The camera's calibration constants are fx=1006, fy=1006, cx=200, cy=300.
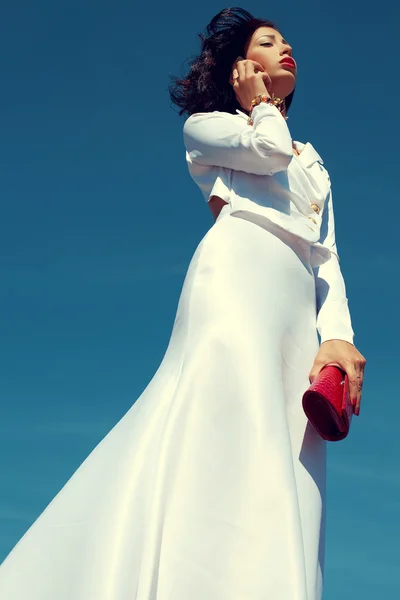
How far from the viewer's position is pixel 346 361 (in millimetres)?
4965

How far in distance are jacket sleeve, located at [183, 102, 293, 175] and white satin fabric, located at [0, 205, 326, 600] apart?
0.49 m

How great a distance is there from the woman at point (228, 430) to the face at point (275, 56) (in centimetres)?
22

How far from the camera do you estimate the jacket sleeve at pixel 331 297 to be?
205 inches

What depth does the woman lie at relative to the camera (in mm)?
4234

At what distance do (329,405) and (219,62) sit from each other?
2.80 meters

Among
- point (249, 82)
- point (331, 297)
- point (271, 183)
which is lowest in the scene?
point (331, 297)

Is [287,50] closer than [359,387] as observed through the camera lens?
No

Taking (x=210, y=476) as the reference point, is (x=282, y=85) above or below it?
above

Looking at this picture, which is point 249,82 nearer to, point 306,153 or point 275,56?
point 275,56

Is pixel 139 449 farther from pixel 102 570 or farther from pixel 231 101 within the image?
pixel 231 101

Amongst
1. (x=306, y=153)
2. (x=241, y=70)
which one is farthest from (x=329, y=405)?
(x=241, y=70)

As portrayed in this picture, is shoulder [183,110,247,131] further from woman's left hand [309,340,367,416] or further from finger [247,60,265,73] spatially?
woman's left hand [309,340,367,416]

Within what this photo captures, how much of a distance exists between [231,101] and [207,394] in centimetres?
240

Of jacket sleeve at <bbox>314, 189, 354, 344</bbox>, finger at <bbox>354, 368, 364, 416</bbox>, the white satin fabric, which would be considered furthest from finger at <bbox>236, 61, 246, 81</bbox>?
finger at <bbox>354, 368, 364, 416</bbox>
